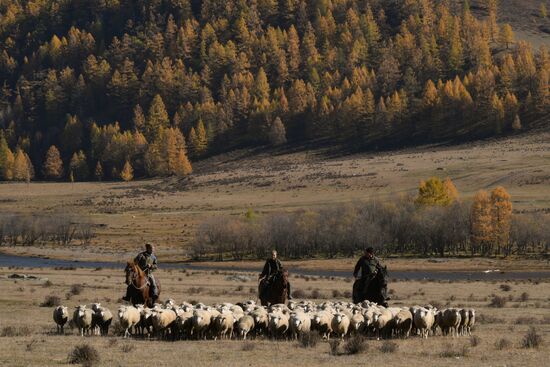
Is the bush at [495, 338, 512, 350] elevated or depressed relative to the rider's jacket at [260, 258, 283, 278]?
depressed

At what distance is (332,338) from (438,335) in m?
3.48

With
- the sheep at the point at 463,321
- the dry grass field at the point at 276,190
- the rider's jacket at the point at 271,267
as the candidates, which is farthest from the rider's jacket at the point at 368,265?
the dry grass field at the point at 276,190

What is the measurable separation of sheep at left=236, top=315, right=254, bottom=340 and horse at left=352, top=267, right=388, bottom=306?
19.2 feet

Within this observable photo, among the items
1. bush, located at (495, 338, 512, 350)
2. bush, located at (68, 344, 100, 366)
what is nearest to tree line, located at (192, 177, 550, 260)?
bush, located at (495, 338, 512, 350)

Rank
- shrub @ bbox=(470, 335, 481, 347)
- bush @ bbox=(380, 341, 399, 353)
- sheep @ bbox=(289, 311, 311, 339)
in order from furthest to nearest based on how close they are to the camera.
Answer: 1. sheep @ bbox=(289, 311, 311, 339)
2. shrub @ bbox=(470, 335, 481, 347)
3. bush @ bbox=(380, 341, 399, 353)

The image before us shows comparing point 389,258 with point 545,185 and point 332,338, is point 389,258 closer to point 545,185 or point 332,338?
point 545,185

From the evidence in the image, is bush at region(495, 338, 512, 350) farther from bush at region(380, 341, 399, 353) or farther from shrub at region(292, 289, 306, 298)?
shrub at region(292, 289, 306, 298)

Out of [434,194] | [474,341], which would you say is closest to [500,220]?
[434,194]

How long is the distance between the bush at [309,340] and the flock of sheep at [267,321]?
84 centimetres

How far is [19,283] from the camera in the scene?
52.7 m

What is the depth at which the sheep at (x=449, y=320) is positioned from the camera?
28.9 m

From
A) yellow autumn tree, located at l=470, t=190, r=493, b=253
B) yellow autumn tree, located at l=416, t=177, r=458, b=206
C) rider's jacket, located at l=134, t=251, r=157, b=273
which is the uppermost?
yellow autumn tree, located at l=416, t=177, r=458, b=206

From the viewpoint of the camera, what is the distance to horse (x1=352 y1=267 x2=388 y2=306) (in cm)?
3219

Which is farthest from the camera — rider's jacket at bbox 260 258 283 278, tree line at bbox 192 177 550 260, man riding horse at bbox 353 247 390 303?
tree line at bbox 192 177 550 260
